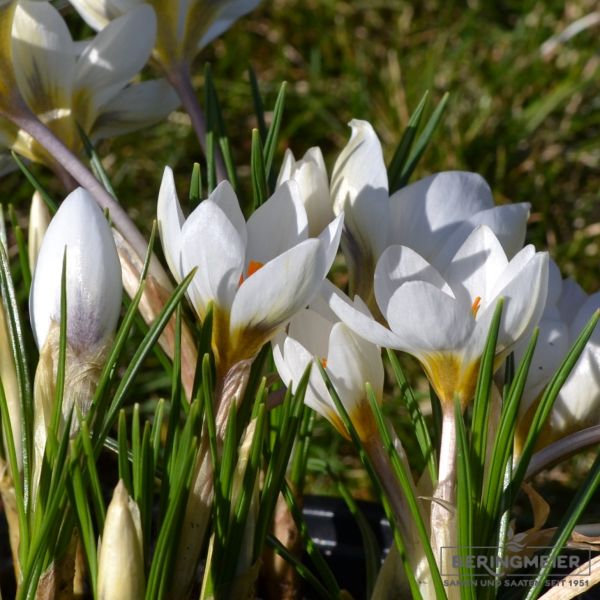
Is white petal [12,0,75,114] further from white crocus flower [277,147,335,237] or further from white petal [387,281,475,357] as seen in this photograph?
white petal [387,281,475,357]

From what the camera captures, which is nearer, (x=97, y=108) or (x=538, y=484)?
(x=97, y=108)

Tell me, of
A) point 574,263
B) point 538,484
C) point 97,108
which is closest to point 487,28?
point 574,263

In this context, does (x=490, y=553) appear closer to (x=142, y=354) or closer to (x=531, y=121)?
(x=142, y=354)

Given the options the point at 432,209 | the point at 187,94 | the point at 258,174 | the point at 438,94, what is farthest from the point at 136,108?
the point at 438,94

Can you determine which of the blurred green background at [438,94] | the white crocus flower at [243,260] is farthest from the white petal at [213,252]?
the blurred green background at [438,94]

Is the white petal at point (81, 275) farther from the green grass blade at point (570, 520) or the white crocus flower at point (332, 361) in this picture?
the green grass blade at point (570, 520)

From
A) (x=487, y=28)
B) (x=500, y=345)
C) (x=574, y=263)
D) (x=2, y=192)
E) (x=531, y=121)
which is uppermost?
(x=487, y=28)
